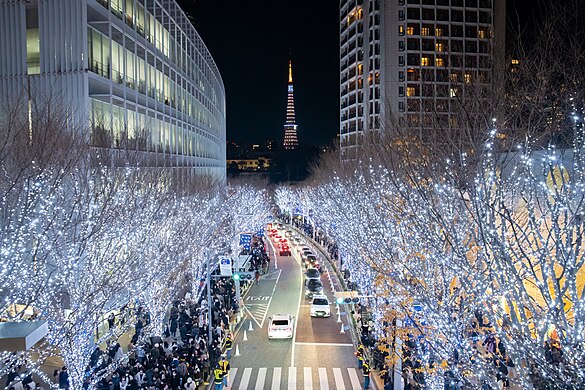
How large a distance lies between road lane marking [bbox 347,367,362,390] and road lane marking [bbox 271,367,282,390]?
209 centimetres

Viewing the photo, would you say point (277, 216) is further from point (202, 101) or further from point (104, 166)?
point (104, 166)

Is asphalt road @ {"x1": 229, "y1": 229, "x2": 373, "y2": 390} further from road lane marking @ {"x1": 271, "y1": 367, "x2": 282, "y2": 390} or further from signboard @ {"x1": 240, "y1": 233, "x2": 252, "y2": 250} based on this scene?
signboard @ {"x1": 240, "y1": 233, "x2": 252, "y2": 250}

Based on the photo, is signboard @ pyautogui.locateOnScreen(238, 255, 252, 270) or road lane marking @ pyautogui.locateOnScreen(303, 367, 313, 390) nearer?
road lane marking @ pyautogui.locateOnScreen(303, 367, 313, 390)

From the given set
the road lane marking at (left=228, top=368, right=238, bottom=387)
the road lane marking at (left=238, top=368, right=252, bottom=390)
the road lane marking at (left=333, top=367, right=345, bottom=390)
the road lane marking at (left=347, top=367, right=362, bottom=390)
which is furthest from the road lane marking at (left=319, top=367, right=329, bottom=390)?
the road lane marking at (left=228, top=368, right=238, bottom=387)

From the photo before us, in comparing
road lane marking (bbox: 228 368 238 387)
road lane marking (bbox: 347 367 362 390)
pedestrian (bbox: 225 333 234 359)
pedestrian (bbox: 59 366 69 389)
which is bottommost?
road lane marking (bbox: 347 367 362 390)

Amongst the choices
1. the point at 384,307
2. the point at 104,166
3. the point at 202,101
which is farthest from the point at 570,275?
the point at 202,101

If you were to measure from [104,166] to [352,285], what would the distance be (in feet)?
46.6

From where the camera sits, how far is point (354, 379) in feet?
49.0

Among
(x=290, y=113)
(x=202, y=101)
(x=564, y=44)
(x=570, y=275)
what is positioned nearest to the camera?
(x=570, y=275)

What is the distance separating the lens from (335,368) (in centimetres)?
1573

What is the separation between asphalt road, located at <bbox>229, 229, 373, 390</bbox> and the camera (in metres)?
14.7

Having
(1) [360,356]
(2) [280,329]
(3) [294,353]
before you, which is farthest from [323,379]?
(2) [280,329]

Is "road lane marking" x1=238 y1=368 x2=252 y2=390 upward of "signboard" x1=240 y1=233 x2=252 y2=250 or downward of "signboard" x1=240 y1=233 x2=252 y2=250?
downward

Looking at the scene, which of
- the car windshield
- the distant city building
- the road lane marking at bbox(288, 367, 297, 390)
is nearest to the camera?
the road lane marking at bbox(288, 367, 297, 390)
